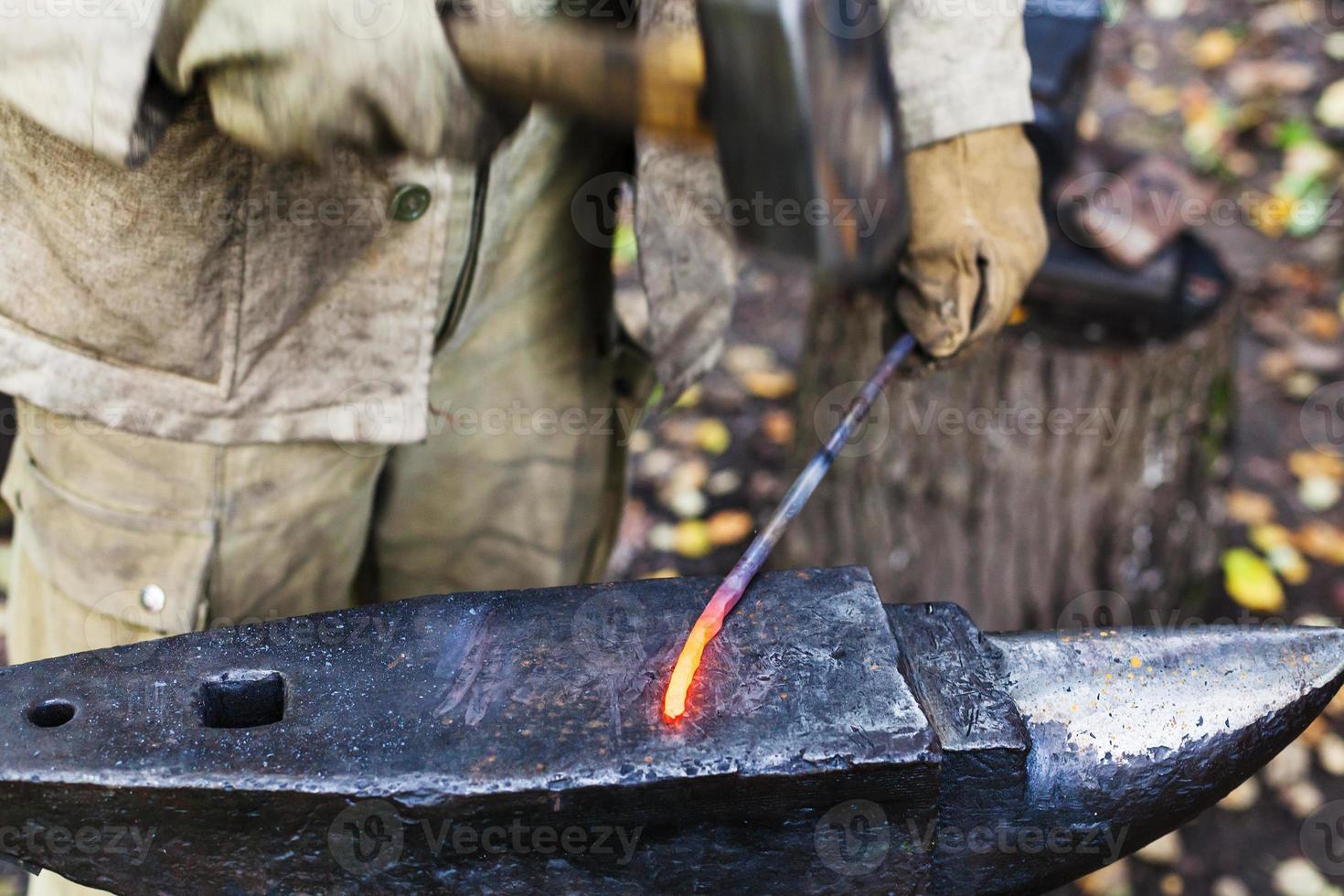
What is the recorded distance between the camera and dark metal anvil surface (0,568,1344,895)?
1.22 m

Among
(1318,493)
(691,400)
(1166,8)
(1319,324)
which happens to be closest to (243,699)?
(691,400)

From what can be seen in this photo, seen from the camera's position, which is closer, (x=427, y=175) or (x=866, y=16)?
(x=866, y=16)

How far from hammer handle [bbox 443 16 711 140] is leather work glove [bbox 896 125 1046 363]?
0.70 m

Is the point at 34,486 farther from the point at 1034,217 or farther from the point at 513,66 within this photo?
the point at 1034,217

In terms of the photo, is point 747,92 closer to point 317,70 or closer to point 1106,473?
point 317,70

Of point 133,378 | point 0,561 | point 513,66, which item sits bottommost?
point 0,561

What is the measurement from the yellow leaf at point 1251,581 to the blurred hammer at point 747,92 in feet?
7.37

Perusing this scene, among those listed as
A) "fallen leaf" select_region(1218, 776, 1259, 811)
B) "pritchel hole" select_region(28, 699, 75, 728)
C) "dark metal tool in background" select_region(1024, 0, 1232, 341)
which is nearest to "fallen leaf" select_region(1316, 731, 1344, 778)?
"fallen leaf" select_region(1218, 776, 1259, 811)

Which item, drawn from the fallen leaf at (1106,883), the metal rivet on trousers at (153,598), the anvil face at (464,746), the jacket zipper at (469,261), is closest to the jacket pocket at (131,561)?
the metal rivet on trousers at (153,598)

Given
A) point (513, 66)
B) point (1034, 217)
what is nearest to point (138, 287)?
point (513, 66)

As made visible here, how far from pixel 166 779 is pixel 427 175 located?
→ 848 millimetres

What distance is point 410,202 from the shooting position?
64.3 inches

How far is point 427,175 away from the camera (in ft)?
5.32

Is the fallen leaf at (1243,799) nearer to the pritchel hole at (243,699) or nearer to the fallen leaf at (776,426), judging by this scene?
the fallen leaf at (776,426)
